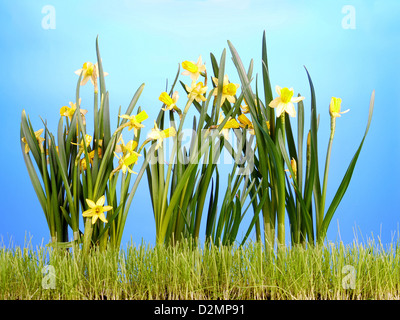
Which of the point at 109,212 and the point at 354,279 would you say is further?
the point at 109,212

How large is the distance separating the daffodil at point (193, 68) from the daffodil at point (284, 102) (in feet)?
0.87

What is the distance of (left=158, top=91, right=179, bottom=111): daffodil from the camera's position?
1647mm

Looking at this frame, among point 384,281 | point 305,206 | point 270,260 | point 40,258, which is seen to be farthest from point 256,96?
point 40,258

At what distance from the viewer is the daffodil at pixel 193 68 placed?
66.1 inches

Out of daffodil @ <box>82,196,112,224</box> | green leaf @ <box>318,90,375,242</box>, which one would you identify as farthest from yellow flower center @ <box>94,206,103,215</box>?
green leaf @ <box>318,90,375,242</box>

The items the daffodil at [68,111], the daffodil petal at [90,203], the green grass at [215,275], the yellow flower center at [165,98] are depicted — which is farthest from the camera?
the daffodil at [68,111]

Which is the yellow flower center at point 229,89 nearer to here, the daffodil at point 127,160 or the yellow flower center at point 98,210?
the daffodil at point 127,160

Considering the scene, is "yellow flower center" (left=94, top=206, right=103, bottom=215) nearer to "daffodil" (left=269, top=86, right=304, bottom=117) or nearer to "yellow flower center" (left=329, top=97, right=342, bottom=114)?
"daffodil" (left=269, top=86, right=304, bottom=117)

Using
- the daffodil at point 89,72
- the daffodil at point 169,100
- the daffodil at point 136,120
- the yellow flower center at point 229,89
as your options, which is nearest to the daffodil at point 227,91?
the yellow flower center at point 229,89

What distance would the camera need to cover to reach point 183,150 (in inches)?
69.1

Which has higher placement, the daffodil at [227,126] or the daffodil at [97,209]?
the daffodil at [227,126]
